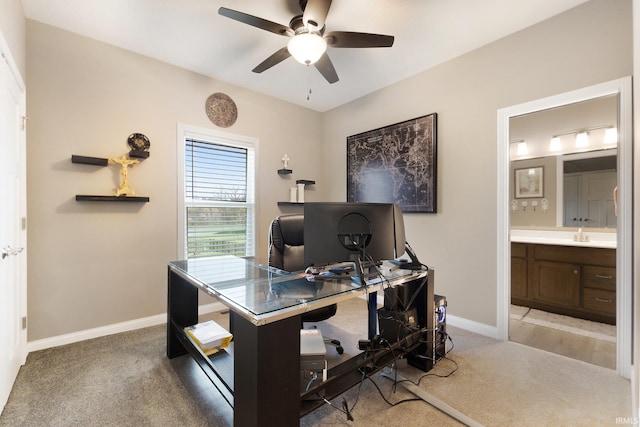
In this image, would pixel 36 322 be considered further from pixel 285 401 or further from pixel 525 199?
pixel 525 199

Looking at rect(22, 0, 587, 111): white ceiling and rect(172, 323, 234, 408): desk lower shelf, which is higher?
rect(22, 0, 587, 111): white ceiling

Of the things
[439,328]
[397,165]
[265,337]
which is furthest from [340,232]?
[397,165]

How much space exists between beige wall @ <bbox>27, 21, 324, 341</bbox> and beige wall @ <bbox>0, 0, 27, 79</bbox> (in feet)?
0.36

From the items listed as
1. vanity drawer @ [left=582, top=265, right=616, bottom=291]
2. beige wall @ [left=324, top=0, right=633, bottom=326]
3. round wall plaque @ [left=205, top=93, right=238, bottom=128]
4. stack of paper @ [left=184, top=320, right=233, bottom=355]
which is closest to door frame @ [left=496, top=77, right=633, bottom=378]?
beige wall @ [left=324, top=0, right=633, bottom=326]

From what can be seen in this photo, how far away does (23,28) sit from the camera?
2.15 m

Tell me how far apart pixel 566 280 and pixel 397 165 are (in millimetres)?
2214

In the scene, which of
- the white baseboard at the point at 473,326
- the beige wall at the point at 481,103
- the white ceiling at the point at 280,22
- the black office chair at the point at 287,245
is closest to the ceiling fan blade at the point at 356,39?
the white ceiling at the point at 280,22

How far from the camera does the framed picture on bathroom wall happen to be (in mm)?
3510

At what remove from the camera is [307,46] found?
1.94 meters

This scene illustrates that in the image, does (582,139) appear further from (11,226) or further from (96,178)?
(11,226)

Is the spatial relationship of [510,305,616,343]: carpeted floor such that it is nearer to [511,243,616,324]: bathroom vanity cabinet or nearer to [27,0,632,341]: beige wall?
[511,243,616,324]: bathroom vanity cabinet

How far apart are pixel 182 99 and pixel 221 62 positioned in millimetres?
598

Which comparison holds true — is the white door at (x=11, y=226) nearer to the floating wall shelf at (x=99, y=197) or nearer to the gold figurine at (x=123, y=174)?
the floating wall shelf at (x=99, y=197)

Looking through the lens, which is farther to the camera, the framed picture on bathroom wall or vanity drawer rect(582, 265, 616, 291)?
the framed picture on bathroom wall
